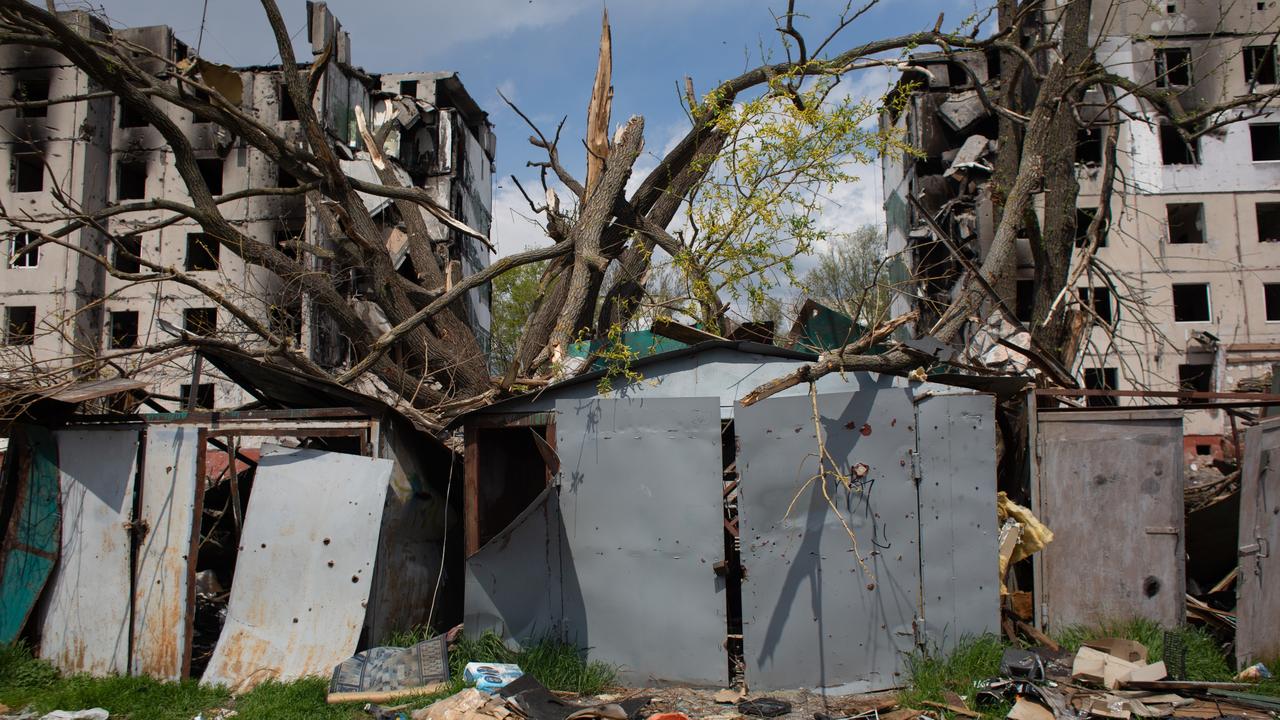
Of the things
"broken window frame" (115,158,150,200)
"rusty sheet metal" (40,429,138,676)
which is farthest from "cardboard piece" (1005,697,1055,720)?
"broken window frame" (115,158,150,200)

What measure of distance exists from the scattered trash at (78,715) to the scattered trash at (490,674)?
2640mm

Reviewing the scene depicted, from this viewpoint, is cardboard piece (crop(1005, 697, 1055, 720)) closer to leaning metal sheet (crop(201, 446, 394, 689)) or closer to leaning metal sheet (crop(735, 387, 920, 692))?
leaning metal sheet (crop(735, 387, 920, 692))

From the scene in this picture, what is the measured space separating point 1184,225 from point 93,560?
28.4 m

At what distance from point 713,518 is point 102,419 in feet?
18.4

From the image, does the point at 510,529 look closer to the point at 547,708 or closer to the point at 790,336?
the point at 547,708

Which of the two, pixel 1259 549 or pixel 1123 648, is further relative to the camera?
pixel 1259 549

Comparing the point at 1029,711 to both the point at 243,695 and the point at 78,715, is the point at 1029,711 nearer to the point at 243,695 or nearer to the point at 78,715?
the point at 243,695

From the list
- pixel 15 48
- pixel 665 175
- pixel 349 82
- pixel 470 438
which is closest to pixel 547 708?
pixel 470 438

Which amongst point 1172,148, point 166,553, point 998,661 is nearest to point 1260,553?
point 998,661

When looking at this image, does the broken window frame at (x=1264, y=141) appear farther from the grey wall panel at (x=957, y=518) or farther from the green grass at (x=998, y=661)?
the grey wall panel at (x=957, y=518)

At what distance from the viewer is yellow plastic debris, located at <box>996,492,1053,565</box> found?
7105 millimetres

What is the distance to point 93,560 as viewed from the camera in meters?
7.59

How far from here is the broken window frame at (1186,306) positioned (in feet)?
79.3

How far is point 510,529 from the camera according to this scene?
7.32 meters
